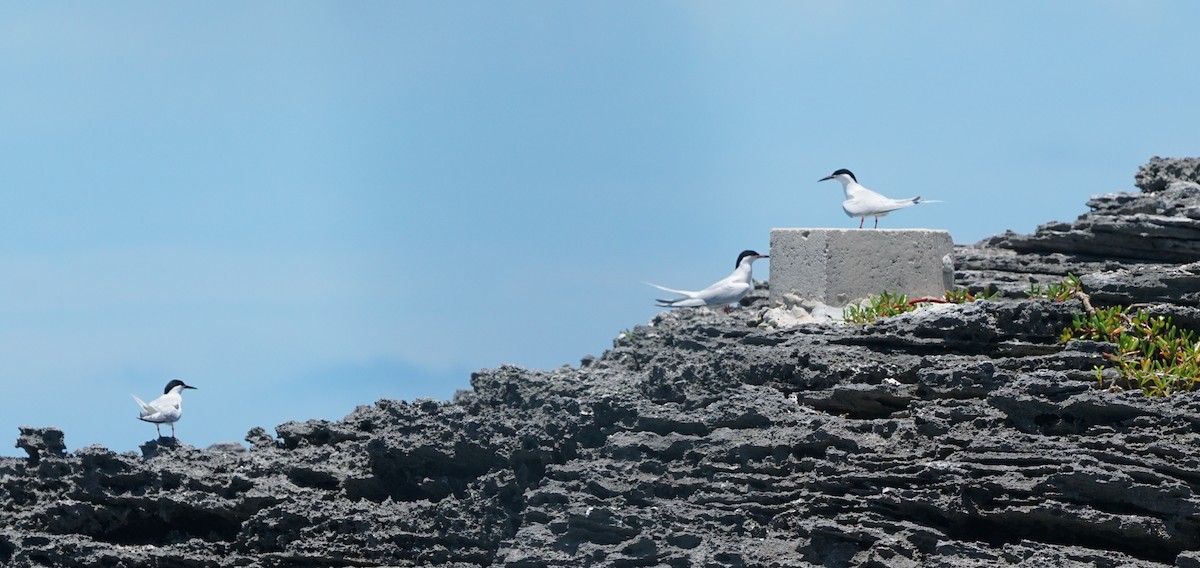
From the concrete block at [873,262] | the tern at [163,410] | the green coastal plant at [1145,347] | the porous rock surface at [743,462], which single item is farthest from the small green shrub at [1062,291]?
the tern at [163,410]

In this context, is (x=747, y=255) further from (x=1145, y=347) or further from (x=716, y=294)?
(x=1145, y=347)

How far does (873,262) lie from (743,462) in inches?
155

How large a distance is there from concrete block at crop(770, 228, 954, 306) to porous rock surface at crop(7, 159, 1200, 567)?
0.84 meters

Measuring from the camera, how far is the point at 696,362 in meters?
14.9

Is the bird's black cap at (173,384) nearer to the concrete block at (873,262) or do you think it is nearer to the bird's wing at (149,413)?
the bird's wing at (149,413)

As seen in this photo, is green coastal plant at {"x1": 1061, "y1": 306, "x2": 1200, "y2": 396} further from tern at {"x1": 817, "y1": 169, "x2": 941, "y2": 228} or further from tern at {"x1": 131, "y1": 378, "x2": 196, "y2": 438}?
tern at {"x1": 131, "y1": 378, "x2": 196, "y2": 438}

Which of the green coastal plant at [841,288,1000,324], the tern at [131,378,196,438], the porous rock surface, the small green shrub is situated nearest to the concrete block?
the green coastal plant at [841,288,1000,324]

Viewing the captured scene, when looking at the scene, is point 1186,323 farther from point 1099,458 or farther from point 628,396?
point 628,396

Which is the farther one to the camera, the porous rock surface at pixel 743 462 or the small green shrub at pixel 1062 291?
the small green shrub at pixel 1062 291

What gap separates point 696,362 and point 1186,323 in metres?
5.18

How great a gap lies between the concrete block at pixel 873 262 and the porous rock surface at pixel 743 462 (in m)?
0.84

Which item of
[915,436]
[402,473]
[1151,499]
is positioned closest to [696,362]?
[915,436]

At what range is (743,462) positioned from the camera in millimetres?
13867

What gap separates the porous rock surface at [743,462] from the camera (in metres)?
12.7
